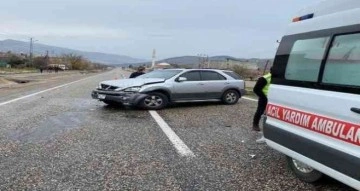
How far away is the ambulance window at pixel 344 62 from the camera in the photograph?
427 cm

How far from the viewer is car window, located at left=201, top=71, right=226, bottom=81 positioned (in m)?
15.3

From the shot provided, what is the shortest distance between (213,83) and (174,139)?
7.18m

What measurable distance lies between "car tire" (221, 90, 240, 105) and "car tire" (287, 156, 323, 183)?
10.1 metres

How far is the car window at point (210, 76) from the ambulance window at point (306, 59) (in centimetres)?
983

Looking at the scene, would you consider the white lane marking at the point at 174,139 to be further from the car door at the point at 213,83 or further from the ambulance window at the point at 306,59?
the car door at the point at 213,83

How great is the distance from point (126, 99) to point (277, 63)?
27.5ft

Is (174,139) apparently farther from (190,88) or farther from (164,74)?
(164,74)

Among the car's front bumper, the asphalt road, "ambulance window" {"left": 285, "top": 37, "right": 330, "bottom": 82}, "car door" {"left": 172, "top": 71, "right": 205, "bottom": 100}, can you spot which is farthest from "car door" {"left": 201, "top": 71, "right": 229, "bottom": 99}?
"ambulance window" {"left": 285, "top": 37, "right": 330, "bottom": 82}

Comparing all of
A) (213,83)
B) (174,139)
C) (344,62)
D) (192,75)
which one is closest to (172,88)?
(192,75)

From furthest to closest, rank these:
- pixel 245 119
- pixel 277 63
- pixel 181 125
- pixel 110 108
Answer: pixel 110 108 → pixel 245 119 → pixel 181 125 → pixel 277 63

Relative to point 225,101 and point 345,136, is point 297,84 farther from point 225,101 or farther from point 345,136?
point 225,101

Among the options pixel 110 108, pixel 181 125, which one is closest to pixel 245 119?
pixel 181 125

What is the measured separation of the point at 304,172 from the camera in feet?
17.7

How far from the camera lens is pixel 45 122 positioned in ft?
35.1
